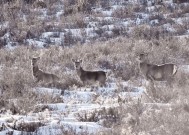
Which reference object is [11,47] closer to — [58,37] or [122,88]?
[58,37]

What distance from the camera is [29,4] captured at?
2620 centimetres

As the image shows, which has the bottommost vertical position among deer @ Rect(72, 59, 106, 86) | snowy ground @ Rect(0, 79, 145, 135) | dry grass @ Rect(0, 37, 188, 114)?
dry grass @ Rect(0, 37, 188, 114)

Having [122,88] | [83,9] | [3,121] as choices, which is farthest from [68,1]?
[3,121]

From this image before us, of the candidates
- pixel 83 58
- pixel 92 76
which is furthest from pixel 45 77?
pixel 83 58

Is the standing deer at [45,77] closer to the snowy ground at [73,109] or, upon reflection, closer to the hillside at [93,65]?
the hillside at [93,65]

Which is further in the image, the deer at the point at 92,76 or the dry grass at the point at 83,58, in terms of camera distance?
A: the deer at the point at 92,76

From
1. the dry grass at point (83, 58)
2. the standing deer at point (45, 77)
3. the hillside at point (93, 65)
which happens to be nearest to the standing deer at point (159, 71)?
the hillside at point (93, 65)

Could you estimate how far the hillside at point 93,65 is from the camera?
8008mm

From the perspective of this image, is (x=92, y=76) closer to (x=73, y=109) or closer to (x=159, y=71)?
(x=159, y=71)

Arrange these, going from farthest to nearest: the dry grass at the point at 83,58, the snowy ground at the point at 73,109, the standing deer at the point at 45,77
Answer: the standing deer at the point at 45,77 → the dry grass at the point at 83,58 → the snowy ground at the point at 73,109

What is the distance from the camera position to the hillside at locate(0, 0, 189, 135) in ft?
26.3

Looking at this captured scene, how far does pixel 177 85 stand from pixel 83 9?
49.0ft

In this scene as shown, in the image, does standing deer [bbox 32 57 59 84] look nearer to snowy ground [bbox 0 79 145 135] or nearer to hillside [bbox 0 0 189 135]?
hillside [bbox 0 0 189 135]

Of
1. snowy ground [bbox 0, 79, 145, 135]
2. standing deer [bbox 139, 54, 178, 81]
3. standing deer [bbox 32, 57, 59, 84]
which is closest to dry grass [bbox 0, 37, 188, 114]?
standing deer [bbox 32, 57, 59, 84]
